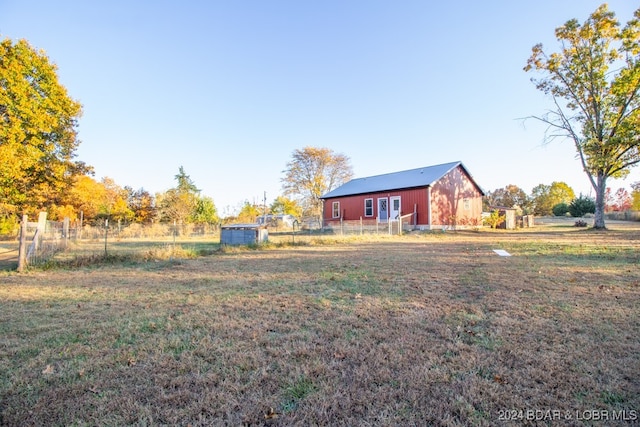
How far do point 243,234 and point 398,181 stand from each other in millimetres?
14803

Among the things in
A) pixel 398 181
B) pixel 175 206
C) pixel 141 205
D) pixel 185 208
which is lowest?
pixel 185 208

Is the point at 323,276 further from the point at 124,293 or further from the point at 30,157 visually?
the point at 30,157

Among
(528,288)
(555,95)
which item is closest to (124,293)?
(528,288)

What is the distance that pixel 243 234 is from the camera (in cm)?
1459

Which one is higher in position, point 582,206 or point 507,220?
point 582,206

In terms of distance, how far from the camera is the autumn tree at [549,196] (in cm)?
5178

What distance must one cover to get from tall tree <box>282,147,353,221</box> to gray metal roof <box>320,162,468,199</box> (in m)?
13.6

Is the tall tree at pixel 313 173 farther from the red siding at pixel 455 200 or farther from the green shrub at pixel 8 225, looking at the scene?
the green shrub at pixel 8 225

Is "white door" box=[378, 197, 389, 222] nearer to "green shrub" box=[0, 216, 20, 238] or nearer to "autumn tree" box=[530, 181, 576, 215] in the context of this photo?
"green shrub" box=[0, 216, 20, 238]

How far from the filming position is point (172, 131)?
21594 mm

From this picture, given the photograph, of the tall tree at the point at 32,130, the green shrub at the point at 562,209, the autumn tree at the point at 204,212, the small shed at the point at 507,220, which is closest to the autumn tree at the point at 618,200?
the green shrub at the point at 562,209

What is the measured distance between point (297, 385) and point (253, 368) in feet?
1.53

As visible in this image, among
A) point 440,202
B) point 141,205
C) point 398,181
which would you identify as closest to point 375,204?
point 398,181

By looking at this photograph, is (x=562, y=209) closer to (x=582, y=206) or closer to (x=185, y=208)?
(x=582, y=206)
